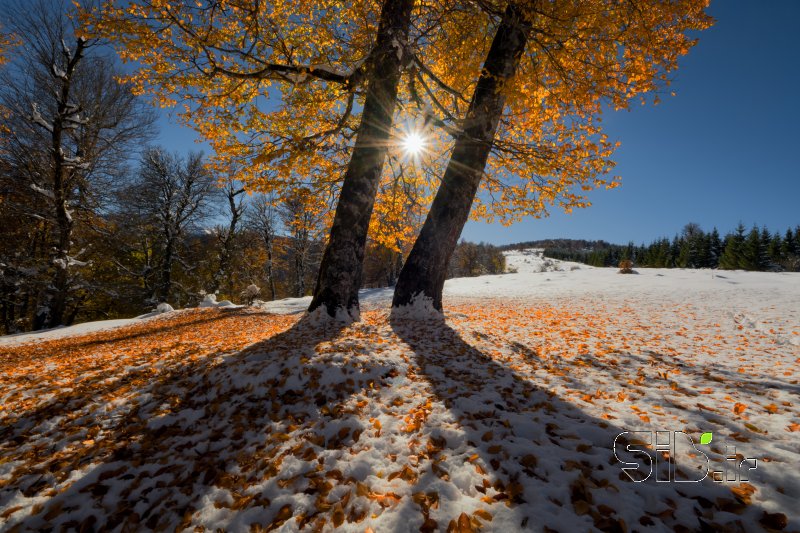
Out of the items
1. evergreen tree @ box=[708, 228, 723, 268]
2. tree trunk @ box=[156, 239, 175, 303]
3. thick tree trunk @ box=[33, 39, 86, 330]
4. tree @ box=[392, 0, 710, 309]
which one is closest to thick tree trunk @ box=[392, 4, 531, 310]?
tree @ box=[392, 0, 710, 309]

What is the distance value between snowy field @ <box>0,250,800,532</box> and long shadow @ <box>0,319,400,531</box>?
0.02 metres

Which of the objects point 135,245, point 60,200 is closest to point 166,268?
point 135,245

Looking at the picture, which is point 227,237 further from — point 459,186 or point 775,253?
point 775,253

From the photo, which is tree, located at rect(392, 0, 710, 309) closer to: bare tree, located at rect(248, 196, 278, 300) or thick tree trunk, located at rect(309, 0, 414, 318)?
thick tree trunk, located at rect(309, 0, 414, 318)

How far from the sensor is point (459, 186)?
733 cm

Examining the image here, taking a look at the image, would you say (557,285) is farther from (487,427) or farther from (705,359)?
(487,427)

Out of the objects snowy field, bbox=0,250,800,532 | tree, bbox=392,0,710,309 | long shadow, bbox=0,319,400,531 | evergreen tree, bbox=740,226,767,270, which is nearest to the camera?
snowy field, bbox=0,250,800,532

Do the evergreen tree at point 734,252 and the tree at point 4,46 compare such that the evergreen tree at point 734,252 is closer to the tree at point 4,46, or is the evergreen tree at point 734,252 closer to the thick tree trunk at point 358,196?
the thick tree trunk at point 358,196

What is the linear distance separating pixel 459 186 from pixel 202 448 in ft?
21.2

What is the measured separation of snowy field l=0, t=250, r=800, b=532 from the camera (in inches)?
84.7

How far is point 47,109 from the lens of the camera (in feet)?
41.3

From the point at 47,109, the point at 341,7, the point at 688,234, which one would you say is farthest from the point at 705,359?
the point at 688,234

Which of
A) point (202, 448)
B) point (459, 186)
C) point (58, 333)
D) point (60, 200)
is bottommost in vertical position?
point (58, 333)

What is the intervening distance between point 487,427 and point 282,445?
193 centimetres
